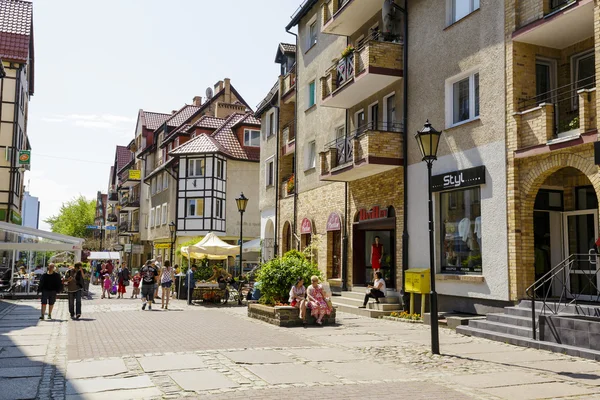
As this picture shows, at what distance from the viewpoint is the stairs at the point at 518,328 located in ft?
34.2

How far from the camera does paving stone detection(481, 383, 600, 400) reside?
729 centimetres

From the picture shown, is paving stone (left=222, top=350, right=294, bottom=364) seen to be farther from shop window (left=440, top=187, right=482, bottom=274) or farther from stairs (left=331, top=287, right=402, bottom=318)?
stairs (left=331, top=287, right=402, bottom=318)

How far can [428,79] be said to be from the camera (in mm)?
16938

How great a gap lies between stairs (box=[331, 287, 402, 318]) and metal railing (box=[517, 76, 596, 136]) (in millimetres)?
6825

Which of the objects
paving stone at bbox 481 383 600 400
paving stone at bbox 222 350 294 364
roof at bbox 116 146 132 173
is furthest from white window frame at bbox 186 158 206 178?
paving stone at bbox 481 383 600 400

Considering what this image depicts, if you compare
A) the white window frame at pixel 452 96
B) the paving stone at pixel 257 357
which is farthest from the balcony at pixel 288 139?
the paving stone at pixel 257 357

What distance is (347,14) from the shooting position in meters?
20.6

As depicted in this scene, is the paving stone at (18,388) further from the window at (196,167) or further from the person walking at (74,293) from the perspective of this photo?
the window at (196,167)

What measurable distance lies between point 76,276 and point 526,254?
12488mm

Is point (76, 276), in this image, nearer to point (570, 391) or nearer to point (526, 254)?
point (526, 254)

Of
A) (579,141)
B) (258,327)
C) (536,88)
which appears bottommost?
(258,327)

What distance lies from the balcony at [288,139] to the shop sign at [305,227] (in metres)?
3.62

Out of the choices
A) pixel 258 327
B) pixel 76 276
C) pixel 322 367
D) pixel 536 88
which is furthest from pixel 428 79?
pixel 76 276

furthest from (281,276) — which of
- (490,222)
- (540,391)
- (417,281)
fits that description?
(540,391)
